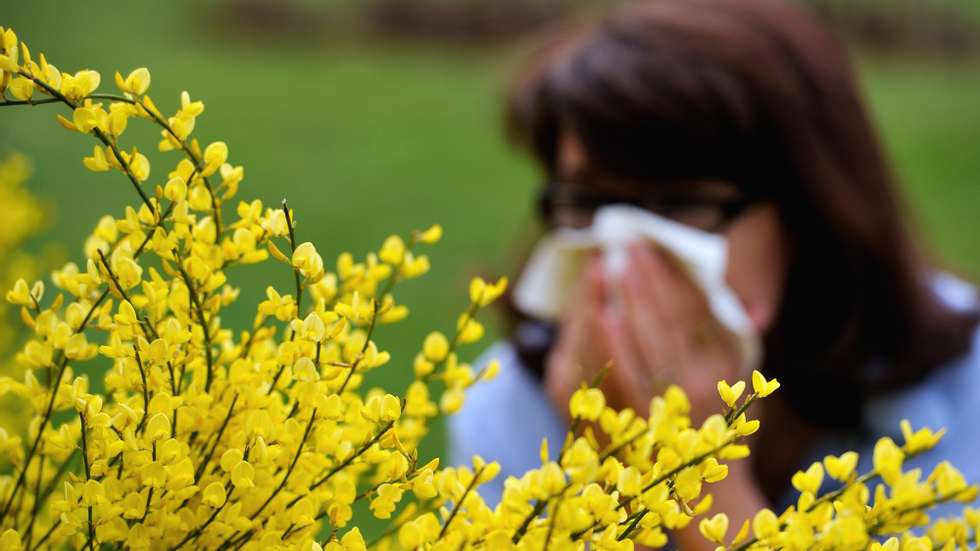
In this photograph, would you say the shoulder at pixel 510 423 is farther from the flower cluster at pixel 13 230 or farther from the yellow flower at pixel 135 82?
the yellow flower at pixel 135 82

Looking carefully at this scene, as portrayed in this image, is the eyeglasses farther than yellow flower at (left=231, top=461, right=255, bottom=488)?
Yes

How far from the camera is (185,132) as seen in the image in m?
0.46

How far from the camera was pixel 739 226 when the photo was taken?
4.01 feet

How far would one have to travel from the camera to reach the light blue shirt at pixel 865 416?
128 cm

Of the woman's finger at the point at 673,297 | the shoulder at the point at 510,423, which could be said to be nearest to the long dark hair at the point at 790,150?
the woman's finger at the point at 673,297

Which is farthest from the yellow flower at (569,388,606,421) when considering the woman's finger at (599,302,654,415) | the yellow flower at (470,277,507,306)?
the woman's finger at (599,302,654,415)

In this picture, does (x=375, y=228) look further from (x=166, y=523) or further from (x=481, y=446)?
(x=166, y=523)

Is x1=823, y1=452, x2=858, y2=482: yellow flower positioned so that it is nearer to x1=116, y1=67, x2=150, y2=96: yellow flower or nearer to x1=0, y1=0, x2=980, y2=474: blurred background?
x1=116, y1=67, x2=150, y2=96: yellow flower

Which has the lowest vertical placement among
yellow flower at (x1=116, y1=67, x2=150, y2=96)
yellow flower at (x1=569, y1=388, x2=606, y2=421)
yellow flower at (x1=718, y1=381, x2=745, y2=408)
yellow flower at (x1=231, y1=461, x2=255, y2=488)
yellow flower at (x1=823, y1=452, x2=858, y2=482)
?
yellow flower at (x1=823, y1=452, x2=858, y2=482)

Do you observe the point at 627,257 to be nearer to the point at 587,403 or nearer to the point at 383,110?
the point at 587,403

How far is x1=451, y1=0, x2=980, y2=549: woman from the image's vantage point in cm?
119

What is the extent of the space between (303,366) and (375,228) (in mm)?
3391

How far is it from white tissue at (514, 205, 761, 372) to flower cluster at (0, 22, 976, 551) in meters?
0.60

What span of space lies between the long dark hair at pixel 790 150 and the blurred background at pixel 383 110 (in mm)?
1291
